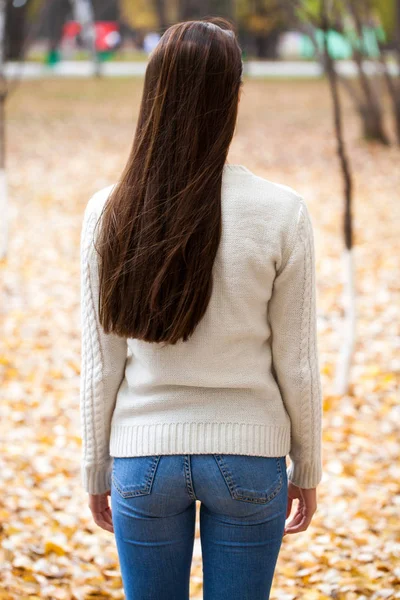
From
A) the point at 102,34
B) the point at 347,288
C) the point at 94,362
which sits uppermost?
the point at 94,362

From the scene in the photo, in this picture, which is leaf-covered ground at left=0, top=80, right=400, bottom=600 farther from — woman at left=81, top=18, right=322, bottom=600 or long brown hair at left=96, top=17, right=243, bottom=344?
long brown hair at left=96, top=17, right=243, bottom=344

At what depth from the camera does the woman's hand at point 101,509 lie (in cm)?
193

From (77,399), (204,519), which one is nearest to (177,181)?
(204,519)

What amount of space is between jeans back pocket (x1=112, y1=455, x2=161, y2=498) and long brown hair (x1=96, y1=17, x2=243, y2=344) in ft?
0.82

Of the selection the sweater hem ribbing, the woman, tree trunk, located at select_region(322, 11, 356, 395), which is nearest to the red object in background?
tree trunk, located at select_region(322, 11, 356, 395)

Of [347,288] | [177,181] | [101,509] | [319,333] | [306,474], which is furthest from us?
[319,333]

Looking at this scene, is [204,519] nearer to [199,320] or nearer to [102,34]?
[199,320]

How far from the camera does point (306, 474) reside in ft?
6.07

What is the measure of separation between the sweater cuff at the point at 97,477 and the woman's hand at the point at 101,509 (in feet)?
0.07

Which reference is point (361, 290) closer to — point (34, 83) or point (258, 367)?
point (258, 367)

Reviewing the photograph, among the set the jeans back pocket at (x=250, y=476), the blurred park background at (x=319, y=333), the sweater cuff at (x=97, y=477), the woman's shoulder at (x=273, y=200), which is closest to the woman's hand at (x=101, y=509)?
the sweater cuff at (x=97, y=477)

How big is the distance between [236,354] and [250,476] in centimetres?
25

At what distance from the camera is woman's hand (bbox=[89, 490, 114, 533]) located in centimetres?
193

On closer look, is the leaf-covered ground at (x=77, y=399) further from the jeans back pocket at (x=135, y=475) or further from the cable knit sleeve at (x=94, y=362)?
the jeans back pocket at (x=135, y=475)
